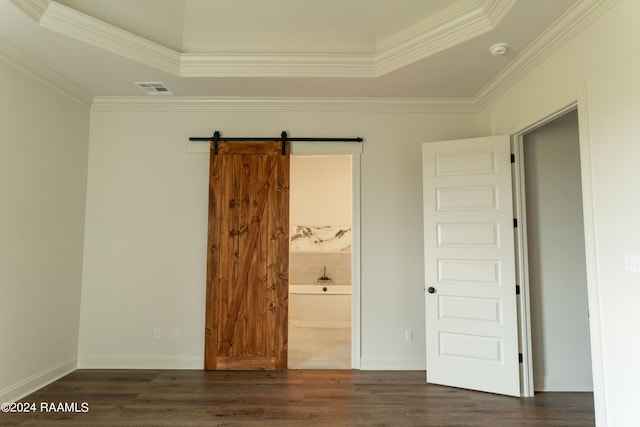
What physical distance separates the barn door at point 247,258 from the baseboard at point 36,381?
1.34m

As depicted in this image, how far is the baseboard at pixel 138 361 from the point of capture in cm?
348

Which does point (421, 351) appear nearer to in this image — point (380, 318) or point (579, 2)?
point (380, 318)

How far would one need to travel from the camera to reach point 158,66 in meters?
3.00

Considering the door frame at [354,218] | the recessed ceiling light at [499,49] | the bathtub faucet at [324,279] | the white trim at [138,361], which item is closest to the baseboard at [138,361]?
the white trim at [138,361]

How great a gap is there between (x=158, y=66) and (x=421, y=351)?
371cm

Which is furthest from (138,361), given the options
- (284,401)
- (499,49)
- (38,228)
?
(499,49)

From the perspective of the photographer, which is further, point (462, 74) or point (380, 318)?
point (380, 318)

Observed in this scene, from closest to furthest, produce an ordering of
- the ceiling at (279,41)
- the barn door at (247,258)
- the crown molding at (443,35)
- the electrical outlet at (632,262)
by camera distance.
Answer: the electrical outlet at (632,262) < the crown molding at (443,35) < the ceiling at (279,41) < the barn door at (247,258)

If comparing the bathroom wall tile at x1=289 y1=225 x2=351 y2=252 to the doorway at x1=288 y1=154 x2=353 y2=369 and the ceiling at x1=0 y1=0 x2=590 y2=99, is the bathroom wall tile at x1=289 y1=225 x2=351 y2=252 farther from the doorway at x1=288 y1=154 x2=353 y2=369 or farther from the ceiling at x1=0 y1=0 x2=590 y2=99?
the ceiling at x1=0 y1=0 x2=590 y2=99

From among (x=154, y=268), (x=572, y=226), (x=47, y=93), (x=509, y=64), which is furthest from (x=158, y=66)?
(x=572, y=226)

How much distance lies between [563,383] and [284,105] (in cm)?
379

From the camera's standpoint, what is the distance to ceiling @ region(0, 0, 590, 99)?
247cm

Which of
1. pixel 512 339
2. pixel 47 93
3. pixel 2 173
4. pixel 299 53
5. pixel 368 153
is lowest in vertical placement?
pixel 512 339

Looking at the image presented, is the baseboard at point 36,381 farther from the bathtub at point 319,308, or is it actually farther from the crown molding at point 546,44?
the crown molding at point 546,44
